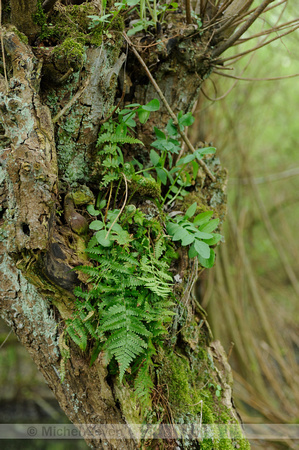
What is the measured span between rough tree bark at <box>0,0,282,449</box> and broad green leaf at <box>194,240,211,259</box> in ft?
0.85

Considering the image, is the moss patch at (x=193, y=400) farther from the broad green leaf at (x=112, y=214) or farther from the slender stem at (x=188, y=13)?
the slender stem at (x=188, y=13)

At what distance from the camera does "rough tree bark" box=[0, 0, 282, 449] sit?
120cm

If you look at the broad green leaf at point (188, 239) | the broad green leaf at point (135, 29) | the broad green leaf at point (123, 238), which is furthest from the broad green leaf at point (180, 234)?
the broad green leaf at point (135, 29)

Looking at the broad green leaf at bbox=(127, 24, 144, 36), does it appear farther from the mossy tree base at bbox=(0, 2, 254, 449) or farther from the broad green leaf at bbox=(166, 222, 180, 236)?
the broad green leaf at bbox=(166, 222, 180, 236)

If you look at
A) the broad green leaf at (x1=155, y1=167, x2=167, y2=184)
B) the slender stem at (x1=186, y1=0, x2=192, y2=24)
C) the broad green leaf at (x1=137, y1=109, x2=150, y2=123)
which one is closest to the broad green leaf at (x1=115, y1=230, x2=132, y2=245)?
the broad green leaf at (x1=155, y1=167, x2=167, y2=184)

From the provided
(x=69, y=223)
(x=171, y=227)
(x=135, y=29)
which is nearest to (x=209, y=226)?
(x=171, y=227)

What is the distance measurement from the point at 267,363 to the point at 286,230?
159 centimetres

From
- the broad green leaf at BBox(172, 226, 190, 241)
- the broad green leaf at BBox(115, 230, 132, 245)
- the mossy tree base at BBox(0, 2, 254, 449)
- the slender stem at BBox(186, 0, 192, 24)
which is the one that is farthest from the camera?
the slender stem at BBox(186, 0, 192, 24)

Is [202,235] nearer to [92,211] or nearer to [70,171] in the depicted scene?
[92,211]

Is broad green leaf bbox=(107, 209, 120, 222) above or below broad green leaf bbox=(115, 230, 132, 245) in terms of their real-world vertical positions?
above

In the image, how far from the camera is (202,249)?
136 cm

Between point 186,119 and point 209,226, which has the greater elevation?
point 186,119

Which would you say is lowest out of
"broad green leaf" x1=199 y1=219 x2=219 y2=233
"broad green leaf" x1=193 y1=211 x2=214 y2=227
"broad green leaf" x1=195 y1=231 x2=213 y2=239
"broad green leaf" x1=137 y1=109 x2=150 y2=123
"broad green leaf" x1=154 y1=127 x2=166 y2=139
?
"broad green leaf" x1=195 y1=231 x2=213 y2=239

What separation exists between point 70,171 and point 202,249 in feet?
2.26
